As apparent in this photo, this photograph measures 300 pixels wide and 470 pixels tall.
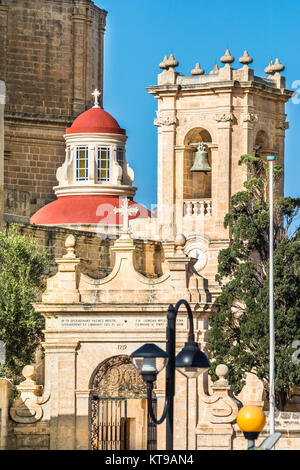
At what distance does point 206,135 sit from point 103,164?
5153 millimetres

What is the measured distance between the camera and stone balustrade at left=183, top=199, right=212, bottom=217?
63.2 m

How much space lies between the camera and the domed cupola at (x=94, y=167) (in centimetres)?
6669

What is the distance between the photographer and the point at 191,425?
1650 inches

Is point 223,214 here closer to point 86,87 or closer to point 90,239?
point 90,239

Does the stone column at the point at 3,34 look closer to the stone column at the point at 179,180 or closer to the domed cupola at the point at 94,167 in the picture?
the domed cupola at the point at 94,167

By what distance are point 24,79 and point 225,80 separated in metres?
12.8

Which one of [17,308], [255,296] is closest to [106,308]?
[17,308]

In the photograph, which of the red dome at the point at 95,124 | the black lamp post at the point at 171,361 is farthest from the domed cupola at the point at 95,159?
the black lamp post at the point at 171,361

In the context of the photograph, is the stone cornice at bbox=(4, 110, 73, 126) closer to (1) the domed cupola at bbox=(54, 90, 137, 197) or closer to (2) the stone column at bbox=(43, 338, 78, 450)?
(1) the domed cupola at bbox=(54, 90, 137, 197)

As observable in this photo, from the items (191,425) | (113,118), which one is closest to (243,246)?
(113,118)

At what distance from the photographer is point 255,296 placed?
56344 millimetres

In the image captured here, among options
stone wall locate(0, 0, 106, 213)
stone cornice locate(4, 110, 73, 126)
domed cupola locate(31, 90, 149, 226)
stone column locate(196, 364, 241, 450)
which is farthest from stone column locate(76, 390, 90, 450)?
stone cornice locate(4, 110, 73, 126)

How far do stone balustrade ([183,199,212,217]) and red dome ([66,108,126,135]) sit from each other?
5.52 metres

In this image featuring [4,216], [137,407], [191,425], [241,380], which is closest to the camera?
[191,425]
